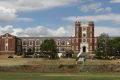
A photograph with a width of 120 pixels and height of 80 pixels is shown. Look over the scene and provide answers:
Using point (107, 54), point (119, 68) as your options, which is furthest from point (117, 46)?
point (119, 68)

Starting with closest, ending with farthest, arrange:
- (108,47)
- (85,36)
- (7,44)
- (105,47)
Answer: (105,47) → (108,47) → (85,36) → (7,44)

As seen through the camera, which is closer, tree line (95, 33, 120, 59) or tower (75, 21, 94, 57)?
tree line (95, 33, 120, 59)

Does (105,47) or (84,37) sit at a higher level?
(84,37)

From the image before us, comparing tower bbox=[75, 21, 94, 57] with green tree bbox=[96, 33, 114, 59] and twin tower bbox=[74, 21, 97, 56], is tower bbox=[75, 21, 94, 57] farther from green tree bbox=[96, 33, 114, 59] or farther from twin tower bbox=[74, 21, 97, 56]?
green tree bbox=[96, 33, 114, 59]

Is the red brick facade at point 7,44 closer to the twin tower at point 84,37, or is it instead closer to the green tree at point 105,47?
the twin tower at point 84,37

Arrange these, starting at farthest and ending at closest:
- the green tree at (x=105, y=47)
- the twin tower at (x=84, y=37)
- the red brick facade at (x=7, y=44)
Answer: the red brick facade at (x=7, y=44) → the twin tower at (x=84, y=37) → the green tree at (x=105, y=47)

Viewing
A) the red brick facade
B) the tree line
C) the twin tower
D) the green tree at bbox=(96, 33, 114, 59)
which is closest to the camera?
the green tree at bbox=(96, 33, 114, 59)

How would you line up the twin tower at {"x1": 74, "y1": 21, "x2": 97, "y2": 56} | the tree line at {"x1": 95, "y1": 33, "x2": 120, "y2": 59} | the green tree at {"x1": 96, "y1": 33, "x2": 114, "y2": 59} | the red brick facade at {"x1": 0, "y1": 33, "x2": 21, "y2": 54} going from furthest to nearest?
1. the red brick facade at {"x1": 0, "y1": 33, "x2": 21, "y2": 54}
2. the twin tower at {"x1": 74, "y1": 21, "x2": 97, "y2": 56}
3. the tree line at {"x1": 95, "y1": 33, "x2": 120, "y2": 59}
4. the green tree at {"x1": 96, "y1": 33, "x2": 114, "y2": 59}

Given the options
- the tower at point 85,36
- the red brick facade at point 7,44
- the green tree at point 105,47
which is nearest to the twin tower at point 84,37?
the tower at point 85,36

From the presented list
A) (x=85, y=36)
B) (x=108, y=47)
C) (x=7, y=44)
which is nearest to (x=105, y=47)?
(x=108, y=47)

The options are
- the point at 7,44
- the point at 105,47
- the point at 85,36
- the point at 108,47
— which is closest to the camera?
the point at 105,47

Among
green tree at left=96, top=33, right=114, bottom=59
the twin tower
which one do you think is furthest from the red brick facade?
green tree at left=96, top=33, right=114, bottom=59

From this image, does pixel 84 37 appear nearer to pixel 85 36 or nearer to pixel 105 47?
pixel 85 36

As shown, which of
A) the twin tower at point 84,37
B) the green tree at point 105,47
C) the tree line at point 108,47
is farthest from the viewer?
the twin tower at point 84,37
